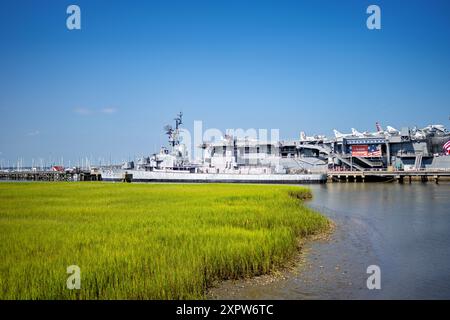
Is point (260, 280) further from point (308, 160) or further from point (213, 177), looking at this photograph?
point (308, 160)

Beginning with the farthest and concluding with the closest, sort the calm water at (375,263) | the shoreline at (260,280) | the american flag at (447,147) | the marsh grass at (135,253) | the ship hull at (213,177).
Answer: the american flag at (447,147)
the ship hull at (213,177)
the calm water at (375,263)
the shoreline at (260,280)
the marsh grass at (135,253)

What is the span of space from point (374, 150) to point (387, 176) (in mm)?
11929

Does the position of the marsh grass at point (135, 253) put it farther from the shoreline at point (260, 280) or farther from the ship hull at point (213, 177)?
the ship hull at point (213, 177)

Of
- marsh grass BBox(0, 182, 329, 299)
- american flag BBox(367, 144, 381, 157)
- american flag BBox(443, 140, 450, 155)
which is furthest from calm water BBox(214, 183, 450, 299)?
american flag BBox(367, 144, 381, 157)

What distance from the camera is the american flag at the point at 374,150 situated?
80188 mm

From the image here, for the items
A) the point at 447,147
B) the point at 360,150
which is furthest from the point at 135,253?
the point at 360,150

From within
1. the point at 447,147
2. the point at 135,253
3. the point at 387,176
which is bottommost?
the point at 387,176

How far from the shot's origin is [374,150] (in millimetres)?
80875

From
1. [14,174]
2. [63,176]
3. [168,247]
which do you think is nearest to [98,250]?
[168,247]

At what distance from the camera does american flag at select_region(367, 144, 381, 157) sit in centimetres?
8019

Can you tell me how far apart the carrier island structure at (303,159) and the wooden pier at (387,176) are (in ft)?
0.59

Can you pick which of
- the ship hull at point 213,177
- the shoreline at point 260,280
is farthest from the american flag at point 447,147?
the shoreline at point 260,280
